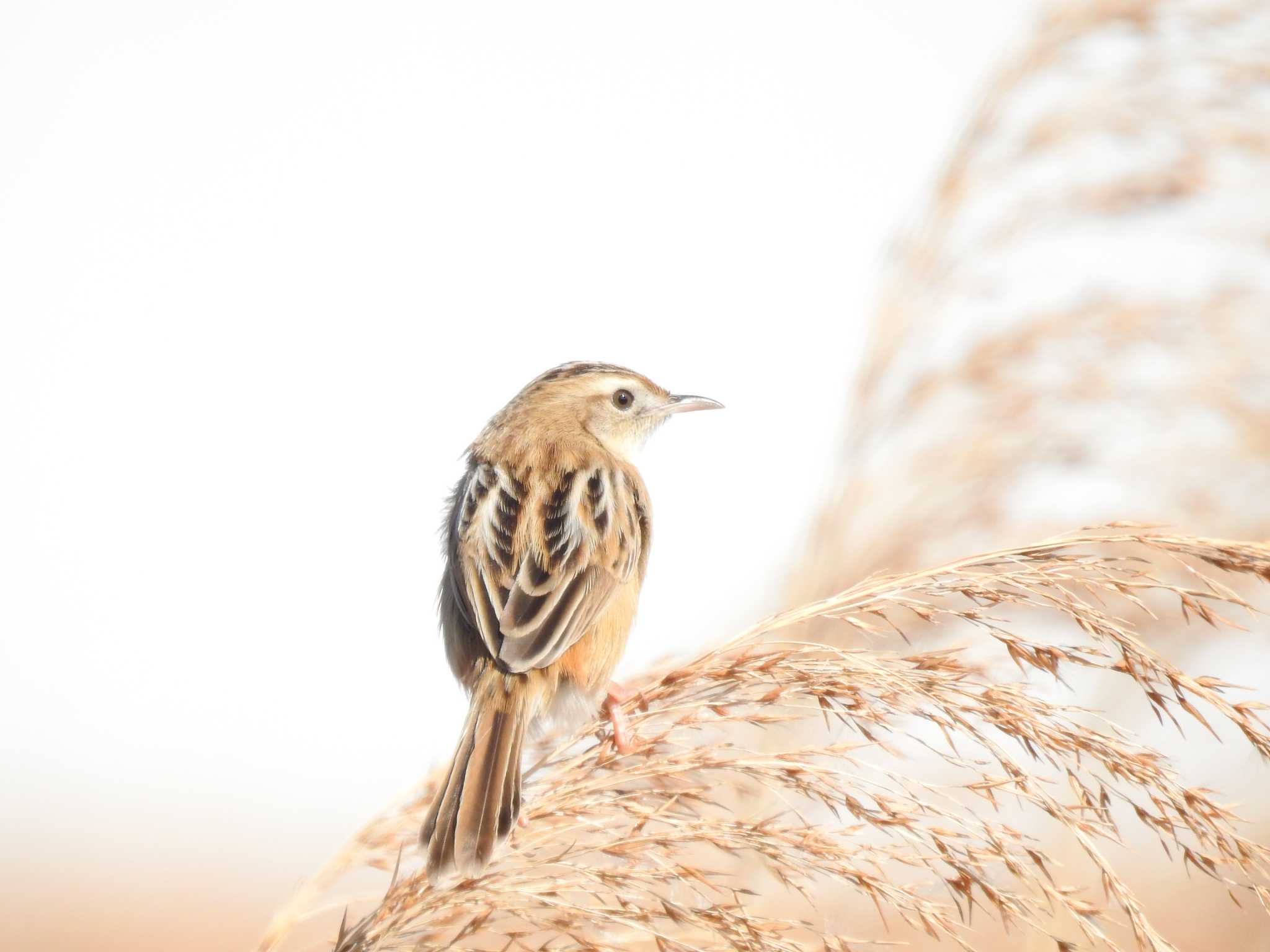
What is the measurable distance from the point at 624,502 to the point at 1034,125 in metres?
1.98

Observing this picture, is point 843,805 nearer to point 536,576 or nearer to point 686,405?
point 536,576

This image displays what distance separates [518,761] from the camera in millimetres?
2578

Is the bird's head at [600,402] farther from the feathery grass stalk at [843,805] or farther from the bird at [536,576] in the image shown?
the feathery grass stalk at [843,805]

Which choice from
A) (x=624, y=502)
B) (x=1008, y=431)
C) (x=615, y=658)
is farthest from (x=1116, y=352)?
(x=615, y=658)

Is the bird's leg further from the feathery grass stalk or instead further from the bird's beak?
the bird's beak

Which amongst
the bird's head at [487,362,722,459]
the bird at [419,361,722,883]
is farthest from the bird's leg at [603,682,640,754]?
the bird's head at [487,362,722,459]

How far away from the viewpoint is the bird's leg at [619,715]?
2584 mm

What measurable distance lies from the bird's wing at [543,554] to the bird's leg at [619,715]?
174 millimetres

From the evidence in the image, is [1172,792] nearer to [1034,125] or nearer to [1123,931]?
[1034,125]

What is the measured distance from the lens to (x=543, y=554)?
3318 mm

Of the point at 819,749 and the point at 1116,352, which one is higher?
the point at 1116,352

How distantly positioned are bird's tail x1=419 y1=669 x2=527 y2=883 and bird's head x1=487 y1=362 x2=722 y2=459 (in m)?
1.52

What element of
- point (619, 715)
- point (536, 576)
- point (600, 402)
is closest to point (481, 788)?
point (619, 715)

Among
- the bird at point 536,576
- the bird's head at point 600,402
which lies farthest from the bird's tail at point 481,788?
the bird's head at point 600,402
